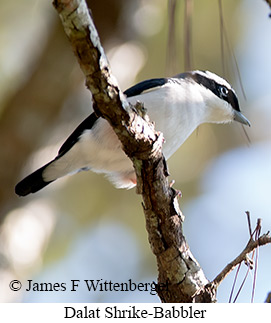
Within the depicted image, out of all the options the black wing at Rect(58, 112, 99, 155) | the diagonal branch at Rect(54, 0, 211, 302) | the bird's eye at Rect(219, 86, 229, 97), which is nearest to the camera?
the diagonal branch at Rect(54, 0, 211, 302)

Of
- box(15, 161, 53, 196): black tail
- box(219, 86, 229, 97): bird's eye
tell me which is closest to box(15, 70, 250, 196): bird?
box(15, 161, 53, 196): black tail

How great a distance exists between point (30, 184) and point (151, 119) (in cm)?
133

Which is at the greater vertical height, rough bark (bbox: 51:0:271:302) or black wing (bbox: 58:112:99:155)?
black wing (bbox: 58:112:99:155)

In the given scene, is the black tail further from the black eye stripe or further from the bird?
the black eye stripe

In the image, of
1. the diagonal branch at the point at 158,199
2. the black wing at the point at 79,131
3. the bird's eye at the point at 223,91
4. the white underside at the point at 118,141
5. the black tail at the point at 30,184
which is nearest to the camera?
the diagonal branch at the point at 158,199

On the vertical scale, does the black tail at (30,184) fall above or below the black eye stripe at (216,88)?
below

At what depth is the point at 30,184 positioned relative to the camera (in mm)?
4859

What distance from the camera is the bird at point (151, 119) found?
4.41 metres

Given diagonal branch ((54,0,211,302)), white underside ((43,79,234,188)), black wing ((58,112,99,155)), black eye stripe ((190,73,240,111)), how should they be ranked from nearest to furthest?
diagonal branch ((54,0,211,302))
white underside ((43,79,234,188))
black wing ((58,112,99,155))
black eye stripe ((190,73,240,111))

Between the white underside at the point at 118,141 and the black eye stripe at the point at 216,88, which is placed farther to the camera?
the black eye stripe at the point at 216,88

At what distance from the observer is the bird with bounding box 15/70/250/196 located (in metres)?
4.41

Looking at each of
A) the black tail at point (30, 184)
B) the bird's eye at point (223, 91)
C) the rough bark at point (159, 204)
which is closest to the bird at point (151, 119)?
the black tail at point (30, 184)

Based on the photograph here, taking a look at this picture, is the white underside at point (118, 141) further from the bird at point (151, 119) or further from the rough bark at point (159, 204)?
the rough bark at point (159, 204)

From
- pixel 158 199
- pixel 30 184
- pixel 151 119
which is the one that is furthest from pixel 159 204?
pixel 30 184
